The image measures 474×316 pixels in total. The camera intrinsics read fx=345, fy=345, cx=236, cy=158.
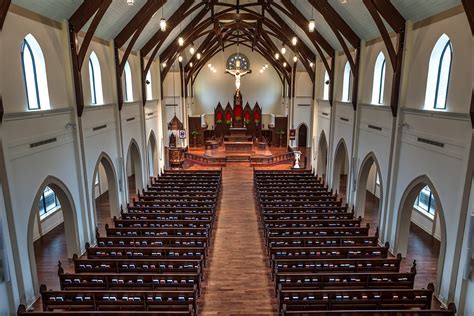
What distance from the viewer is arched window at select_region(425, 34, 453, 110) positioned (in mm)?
9117

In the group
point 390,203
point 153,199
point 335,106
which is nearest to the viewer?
point 390,203

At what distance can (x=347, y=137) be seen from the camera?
16.4m

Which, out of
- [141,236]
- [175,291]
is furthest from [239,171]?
[175,291]

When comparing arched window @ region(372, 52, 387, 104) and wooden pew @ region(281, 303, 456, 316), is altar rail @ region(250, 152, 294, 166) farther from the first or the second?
wooden pew @ region(281, 303, 456, 316)

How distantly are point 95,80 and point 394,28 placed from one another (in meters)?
10.6

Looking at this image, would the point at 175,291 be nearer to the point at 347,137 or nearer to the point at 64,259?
the point at 64,259

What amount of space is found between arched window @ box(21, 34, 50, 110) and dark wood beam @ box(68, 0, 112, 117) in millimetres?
1175

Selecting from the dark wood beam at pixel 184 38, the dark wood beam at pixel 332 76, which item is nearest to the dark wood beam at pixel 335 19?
the dark wood beam at pixel 332 76

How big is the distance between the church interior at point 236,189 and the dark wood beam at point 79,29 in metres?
0.04

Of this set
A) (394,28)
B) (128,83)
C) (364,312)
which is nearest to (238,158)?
(128,83)

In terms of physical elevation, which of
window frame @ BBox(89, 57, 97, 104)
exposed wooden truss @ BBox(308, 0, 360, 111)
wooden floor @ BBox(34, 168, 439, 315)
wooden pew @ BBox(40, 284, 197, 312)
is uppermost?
exposed wooden truss @ BBox(308, 0, 360, 111)

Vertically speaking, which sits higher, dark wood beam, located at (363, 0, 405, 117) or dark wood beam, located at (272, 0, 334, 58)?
dark wood beam, located at (272, 0, 334, 58)

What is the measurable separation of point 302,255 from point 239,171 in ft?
45.2

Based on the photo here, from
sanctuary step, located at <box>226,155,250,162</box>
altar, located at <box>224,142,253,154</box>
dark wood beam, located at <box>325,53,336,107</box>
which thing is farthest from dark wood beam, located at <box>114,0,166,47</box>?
altar, located at <box>224,142,253,154</box>
